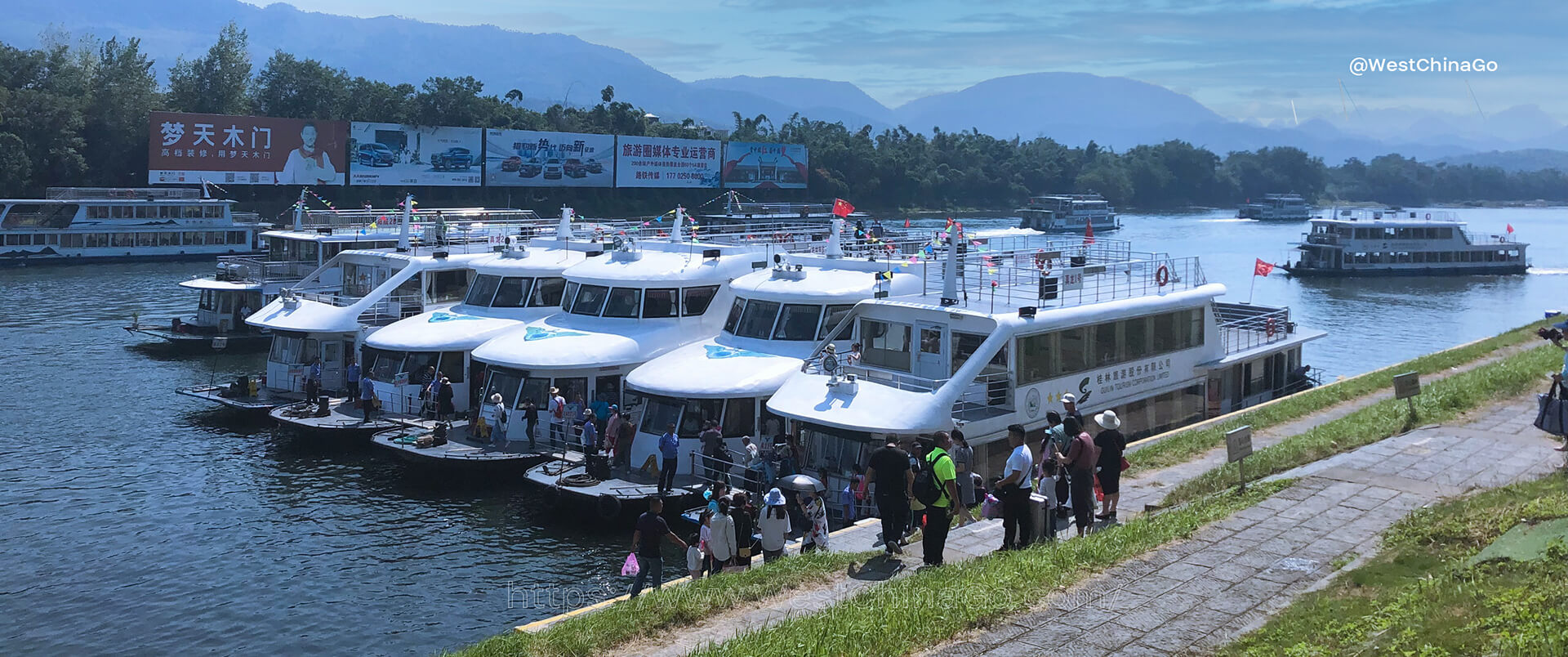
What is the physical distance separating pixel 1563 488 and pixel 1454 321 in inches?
2188

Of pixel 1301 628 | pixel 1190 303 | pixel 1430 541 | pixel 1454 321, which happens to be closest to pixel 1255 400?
pixel 1190 303

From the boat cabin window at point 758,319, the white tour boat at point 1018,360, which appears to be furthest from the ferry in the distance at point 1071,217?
the boat cabin window at point 758,319

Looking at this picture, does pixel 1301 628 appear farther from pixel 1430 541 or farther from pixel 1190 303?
pixel 1190 303

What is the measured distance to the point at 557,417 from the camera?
25547 millimetres

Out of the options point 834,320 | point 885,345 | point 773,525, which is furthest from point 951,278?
point 773,525

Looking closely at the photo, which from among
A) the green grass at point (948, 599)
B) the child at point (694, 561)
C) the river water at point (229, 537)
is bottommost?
the river water at point (229, 537)

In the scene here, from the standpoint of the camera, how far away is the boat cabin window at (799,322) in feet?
85.7

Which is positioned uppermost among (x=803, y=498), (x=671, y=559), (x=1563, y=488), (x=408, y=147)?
(x=408, y=147)

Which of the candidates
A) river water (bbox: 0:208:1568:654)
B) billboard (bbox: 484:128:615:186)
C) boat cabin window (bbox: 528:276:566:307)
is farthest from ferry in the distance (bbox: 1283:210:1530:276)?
river water (bbox: 0:208:1568:654)

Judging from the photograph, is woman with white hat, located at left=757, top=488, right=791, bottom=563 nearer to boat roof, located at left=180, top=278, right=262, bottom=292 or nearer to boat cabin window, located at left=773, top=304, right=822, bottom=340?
boat cabin window, located at left=773, top=304, right=822, bottom=340

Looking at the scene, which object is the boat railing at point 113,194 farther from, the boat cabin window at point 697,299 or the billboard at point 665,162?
the boat cabin window at point 697,299

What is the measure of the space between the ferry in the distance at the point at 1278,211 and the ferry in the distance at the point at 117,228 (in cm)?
11905

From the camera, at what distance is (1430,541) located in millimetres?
12125

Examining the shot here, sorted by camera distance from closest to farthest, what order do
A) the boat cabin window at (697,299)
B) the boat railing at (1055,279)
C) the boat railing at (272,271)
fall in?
the boat railing at (1055,279) → the boat cabin window at (697,299) → the boat railing at (272,271)
